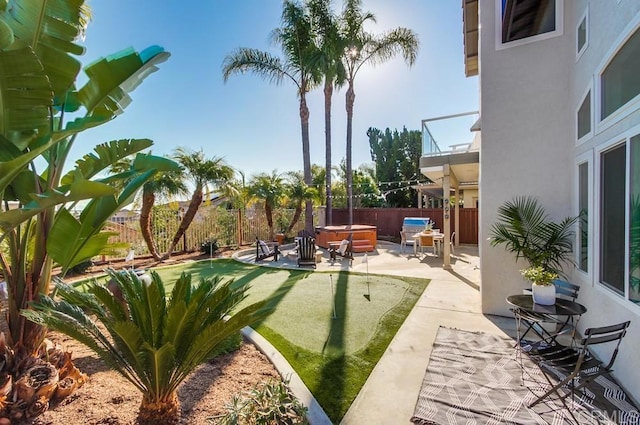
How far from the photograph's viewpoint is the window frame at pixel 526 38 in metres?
5.56

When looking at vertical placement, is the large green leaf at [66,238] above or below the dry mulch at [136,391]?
above

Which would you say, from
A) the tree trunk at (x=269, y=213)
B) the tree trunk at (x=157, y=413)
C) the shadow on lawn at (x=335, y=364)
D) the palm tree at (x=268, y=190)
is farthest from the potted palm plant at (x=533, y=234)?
the tree trunk at (x=269, y=213)

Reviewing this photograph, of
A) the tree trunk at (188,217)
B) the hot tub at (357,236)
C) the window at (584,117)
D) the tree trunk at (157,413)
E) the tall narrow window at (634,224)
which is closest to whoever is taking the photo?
the tree trunk at (157,413)

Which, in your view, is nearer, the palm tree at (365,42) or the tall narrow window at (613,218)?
the tall narrow window at (613,218)

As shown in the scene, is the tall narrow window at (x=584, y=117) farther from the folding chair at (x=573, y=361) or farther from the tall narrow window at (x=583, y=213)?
the folding chair at (x=573, y=361)

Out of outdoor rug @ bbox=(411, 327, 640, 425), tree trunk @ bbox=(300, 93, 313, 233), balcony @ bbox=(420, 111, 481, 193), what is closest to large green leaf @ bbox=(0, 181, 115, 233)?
outdoor rug @ bbox=(411, 327, 640, 425)

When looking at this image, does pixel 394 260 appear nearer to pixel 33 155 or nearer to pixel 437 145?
pixel 437 145

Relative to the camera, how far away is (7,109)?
267cm

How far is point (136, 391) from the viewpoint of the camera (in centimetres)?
327

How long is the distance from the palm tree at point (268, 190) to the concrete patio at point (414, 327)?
4886 mm

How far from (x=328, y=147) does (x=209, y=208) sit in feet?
24.7

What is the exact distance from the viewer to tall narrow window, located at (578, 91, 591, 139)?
4701 mm

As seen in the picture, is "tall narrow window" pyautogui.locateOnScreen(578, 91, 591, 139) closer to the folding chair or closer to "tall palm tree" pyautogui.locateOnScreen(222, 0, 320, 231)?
the folding chair

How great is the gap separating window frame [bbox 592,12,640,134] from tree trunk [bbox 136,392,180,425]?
5543mm
